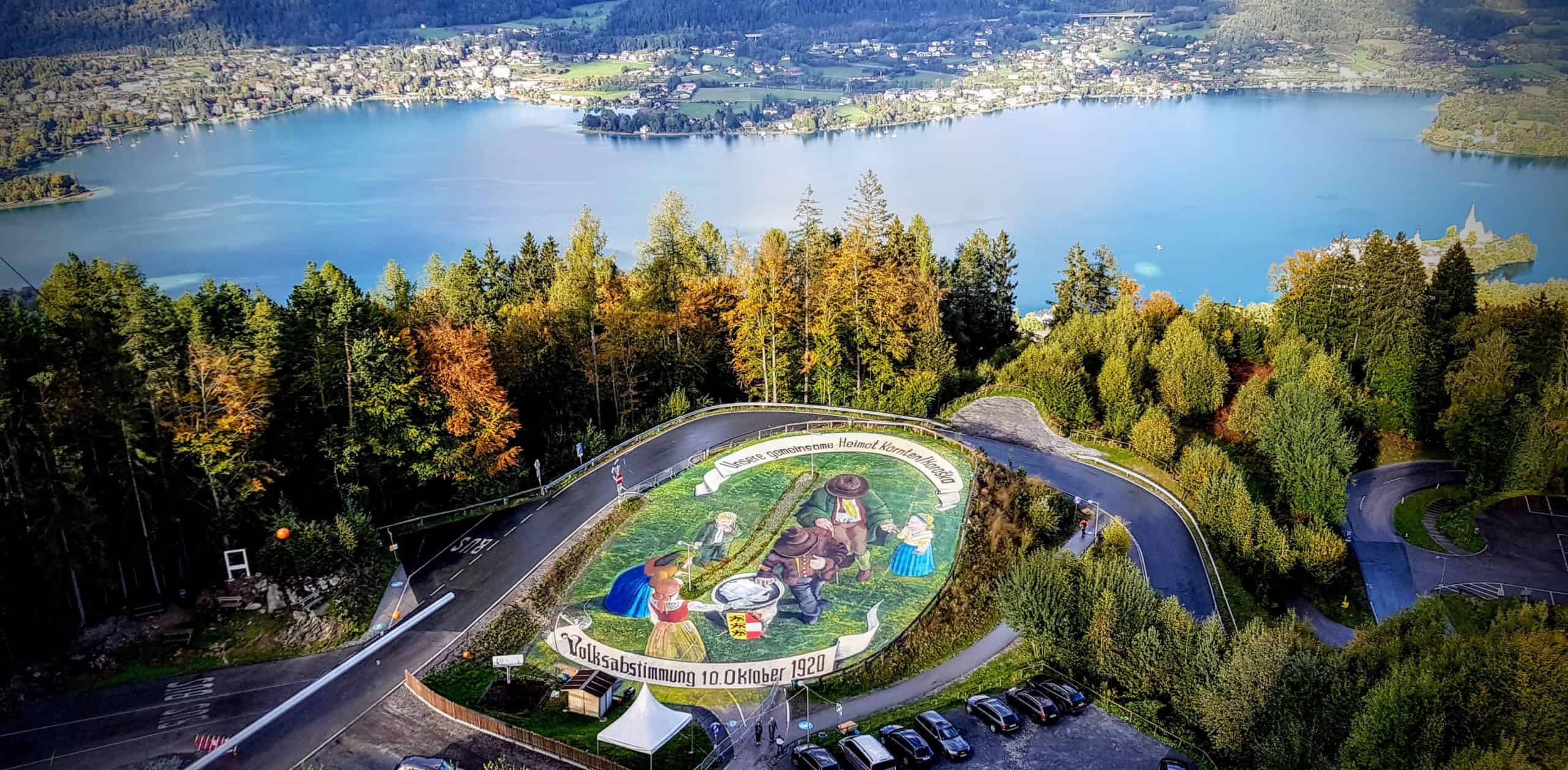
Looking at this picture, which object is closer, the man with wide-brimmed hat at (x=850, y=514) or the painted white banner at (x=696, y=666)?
the painted white banner at (x=696, y=666)

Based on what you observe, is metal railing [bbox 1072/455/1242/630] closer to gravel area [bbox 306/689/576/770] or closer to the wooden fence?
the wooden fence

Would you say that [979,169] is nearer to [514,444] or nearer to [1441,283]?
[1441,283]

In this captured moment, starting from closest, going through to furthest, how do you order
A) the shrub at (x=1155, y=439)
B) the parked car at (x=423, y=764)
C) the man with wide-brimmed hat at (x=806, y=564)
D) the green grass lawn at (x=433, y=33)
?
the parked car at (x=423, y=764), the man with wide-brimmed hat at (x=806, y=564), the shrub at (x=1155, y=439), the green grass lawn at (x=433, y=33)

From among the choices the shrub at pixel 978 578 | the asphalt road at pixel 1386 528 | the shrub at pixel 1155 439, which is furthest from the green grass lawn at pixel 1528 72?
the shrub at pixel 978 578

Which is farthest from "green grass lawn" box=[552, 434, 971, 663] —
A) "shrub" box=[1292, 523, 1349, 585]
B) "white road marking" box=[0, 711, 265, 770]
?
"shrub" box=[1292, 523, 1349, 585]

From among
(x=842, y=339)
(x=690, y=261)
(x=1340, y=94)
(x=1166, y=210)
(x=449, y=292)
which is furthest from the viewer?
(x=1340, y=94)

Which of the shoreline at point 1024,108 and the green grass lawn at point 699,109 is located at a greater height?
the green grass lawn at point 699,109

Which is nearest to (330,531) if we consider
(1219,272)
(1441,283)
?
(1441,283)

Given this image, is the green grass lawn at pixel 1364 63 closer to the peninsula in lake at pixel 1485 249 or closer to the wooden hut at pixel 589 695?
Answer: the peninsula in lake at pixel 1485 249
